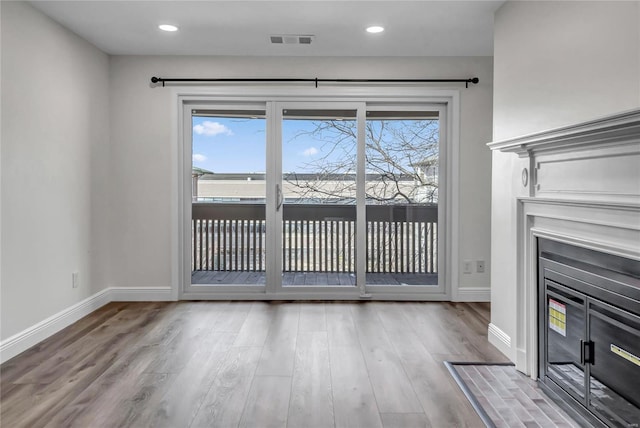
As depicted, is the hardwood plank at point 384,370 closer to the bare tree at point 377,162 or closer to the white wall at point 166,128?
the bare tree at point 377,162

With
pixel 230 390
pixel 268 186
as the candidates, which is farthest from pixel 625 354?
pixel 268 186

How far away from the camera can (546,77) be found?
2.38m

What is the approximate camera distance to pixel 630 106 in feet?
5.61

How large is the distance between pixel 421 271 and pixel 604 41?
284cm

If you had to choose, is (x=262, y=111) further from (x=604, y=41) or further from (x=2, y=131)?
(x=604, y=41)

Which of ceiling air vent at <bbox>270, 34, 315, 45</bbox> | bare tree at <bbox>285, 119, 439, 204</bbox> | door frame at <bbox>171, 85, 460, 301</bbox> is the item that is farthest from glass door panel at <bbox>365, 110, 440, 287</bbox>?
ceiling air vent at <bbox>270, 34, 315, 45</bbox>

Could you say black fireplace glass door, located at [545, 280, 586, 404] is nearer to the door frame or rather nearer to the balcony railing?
the door frame

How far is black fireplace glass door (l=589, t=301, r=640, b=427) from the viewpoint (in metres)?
1.73

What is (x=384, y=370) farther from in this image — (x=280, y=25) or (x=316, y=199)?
(x=280, y=25)

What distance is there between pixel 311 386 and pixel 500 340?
1.44 metres

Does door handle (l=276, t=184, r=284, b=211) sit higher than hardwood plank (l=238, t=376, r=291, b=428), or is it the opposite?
door handle (l=276, t=184, r=284, b=211)

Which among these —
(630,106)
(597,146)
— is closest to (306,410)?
(597,146)

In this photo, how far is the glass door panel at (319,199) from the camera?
430 cm

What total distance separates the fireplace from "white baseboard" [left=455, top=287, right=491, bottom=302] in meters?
1.82
